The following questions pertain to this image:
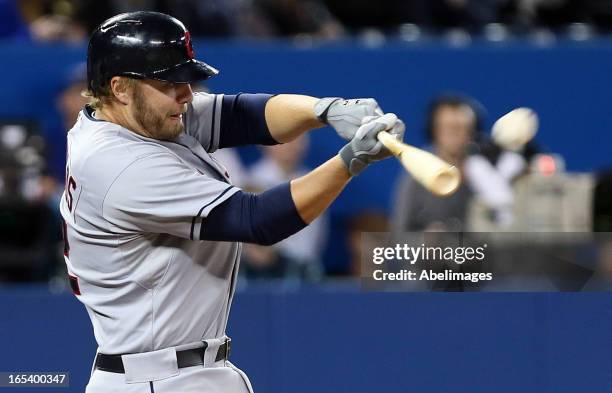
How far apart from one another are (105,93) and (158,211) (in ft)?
1.23

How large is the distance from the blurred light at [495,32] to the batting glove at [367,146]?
366 cm

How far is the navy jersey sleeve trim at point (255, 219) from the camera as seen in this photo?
9.55 feet

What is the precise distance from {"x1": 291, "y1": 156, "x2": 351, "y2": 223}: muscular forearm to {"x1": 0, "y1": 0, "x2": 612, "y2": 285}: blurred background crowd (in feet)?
2.82

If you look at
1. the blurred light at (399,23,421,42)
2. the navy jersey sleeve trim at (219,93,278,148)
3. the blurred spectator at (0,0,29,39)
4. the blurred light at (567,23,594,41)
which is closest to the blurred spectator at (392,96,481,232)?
the blurred light at (399,23,421,42)

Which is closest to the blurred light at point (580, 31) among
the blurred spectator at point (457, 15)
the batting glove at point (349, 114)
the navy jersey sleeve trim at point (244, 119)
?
the blurred spectator at point (457, 15)

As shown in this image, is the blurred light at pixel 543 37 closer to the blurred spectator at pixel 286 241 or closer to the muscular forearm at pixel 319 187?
the blurred spectator at pixel 286 241

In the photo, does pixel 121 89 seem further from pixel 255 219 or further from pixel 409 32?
pixel 409 32

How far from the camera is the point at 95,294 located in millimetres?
3164

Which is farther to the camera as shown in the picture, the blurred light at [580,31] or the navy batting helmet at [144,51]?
the blurred light at [580,31]

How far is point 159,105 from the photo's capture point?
3.07 m

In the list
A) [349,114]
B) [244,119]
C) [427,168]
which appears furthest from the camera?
[244,119]

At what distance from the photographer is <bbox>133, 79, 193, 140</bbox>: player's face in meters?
3.06

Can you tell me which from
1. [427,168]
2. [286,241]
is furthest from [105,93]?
[286,241]

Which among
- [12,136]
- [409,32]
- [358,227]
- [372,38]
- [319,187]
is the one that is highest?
[409,32]
